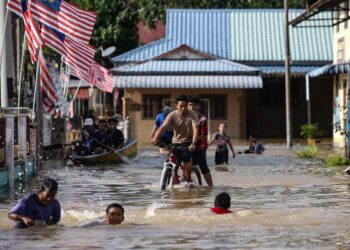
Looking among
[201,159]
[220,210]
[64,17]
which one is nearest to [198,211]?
[220,210]

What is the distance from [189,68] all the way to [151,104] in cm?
251

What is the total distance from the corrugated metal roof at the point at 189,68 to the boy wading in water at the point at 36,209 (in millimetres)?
33673

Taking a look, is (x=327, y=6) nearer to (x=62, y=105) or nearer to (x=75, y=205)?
(x=62, y=105)

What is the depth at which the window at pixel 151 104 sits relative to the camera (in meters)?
47.0

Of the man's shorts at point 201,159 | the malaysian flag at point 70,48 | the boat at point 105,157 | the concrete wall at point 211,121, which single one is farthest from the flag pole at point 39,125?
the concrete wall at point 211,121

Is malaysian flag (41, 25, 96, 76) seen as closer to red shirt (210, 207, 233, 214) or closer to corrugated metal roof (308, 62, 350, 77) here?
red shirt (210, 207, 233, 214)

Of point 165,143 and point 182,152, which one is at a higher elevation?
point 165,143

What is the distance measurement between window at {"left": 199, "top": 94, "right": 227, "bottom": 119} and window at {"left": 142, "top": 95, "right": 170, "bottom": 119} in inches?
73.8

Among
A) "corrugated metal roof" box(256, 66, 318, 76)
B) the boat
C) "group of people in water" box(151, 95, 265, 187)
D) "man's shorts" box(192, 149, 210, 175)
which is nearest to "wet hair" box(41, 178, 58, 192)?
"group of people in water" box(151, 95, 265, 187)

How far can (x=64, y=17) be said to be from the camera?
2297 centimetres

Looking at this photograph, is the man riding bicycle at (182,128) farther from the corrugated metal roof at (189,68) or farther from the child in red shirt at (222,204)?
the corrugated metal roof at (189,68)

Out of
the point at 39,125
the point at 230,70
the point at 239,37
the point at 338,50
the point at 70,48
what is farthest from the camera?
the point at 239,37

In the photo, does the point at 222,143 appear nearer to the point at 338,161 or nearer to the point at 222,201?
the point at 338,161

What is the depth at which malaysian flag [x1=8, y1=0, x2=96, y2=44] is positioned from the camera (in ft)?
71.7
